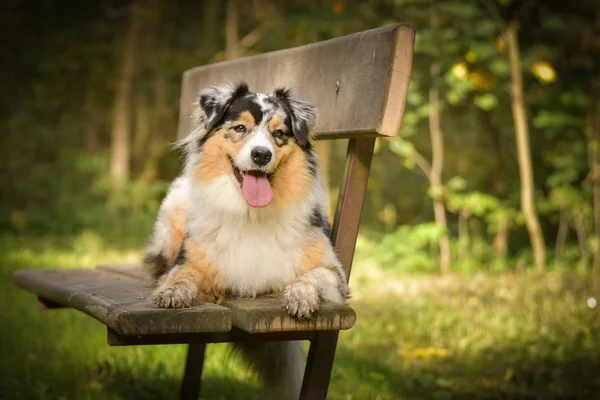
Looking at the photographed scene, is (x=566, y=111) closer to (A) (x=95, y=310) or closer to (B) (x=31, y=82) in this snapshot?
(A) (x=95, y=310)

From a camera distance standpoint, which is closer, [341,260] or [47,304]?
[341,260]

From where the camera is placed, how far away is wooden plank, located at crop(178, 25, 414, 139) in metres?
2.72

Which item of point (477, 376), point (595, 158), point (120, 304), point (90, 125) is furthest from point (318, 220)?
point (90, 125)

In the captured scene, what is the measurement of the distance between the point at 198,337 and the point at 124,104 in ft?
37.1

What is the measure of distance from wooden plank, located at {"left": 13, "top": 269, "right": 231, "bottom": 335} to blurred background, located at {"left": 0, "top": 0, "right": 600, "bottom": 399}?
69 cm

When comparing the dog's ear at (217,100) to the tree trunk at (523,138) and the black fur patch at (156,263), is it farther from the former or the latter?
the tree trunk at (523,138)

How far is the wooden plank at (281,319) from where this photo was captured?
96.3 inches

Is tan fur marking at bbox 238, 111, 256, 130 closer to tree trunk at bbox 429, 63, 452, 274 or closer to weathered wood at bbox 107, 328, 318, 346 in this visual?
weathered wood at bbox 107, 328, 318, 346

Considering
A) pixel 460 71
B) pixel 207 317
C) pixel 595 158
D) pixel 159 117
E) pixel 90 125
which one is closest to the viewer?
pixel 207 317

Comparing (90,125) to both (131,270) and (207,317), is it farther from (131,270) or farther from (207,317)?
(207,317)

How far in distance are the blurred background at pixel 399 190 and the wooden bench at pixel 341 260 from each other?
987 millimetres

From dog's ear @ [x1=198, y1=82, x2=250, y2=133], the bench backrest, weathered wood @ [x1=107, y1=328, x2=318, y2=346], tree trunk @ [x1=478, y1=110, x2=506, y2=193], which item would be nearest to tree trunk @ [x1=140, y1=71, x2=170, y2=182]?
tree trunk @ [x1=478, y1=110, x2=506, y2=193]

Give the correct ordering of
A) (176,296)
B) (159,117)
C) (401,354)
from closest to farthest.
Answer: (176,296) < (401,354) < (159,117)

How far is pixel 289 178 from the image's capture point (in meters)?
3.02
